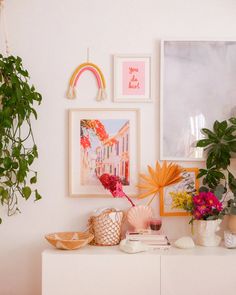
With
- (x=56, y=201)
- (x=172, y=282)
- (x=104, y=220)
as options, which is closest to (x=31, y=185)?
(x=56, y=201)

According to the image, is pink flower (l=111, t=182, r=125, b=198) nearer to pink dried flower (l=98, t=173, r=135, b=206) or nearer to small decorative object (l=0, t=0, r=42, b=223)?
pink dried flower (l=98, t=173, r=135, b=206)

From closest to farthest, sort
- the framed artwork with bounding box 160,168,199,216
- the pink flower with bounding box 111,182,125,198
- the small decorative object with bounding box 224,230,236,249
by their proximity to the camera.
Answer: the small decorative object with bounding box 224,230,236,249
the pink flower with bounding box 111,182,125,198
the framed artwork with bounding box 160,168,199,216

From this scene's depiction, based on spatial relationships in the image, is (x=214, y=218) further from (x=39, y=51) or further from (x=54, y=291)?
(x=39, y=51)

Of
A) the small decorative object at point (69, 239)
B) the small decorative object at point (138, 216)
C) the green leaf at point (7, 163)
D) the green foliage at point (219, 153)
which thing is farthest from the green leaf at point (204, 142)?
the green leaf at point (7, 163)

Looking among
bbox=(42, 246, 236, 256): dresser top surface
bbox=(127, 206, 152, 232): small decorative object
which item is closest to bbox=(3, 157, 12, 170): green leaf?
bbox=(42, 246, 236, 256): dresser top surface

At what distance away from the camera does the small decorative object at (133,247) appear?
7.97 ft

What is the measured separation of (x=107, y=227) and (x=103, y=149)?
1.60 feet

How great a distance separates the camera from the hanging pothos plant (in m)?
2.53

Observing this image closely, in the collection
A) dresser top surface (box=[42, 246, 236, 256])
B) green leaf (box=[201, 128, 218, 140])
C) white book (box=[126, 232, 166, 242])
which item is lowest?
dresser top surface (box=[42, 246, 236, 256])

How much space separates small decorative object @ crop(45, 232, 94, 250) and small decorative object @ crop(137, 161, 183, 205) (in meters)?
0.42

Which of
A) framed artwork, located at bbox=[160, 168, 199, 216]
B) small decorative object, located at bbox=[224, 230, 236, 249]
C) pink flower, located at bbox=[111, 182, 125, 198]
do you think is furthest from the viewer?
framed artwork, located at bbox=[160, 168, 199, 216]

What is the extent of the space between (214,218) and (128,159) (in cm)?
63

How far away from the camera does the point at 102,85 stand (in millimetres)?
2773

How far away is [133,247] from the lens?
95.6 inches
